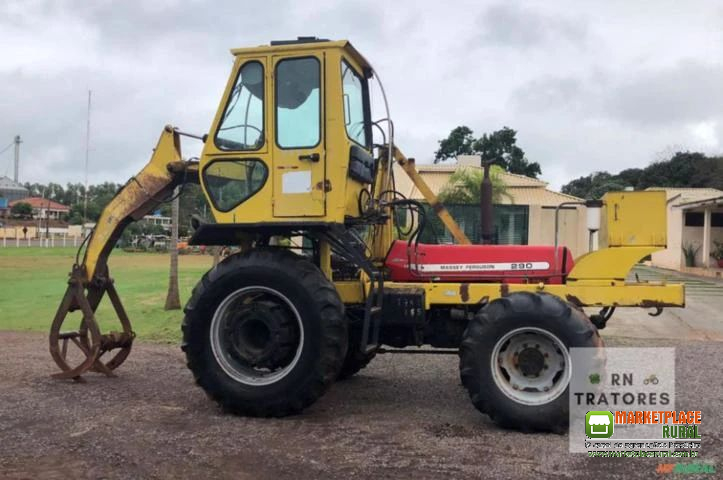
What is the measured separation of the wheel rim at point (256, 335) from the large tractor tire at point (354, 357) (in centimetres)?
76

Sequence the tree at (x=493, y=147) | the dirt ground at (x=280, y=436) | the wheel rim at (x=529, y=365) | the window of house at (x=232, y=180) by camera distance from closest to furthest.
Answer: the dirt ground at (x=280, y=436), the wheel rim at (x=529, y=365), the window of house at (x=232, y=180), the tree at (x=493, y=147)

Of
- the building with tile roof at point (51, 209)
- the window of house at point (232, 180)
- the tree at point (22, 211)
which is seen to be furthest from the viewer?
the building with tile roof at point (51, 209)

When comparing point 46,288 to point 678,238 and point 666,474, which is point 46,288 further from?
point 678,238

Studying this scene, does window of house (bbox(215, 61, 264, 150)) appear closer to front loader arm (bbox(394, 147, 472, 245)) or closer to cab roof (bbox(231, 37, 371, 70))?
cab roof (bbox(231, 37, 371, 70))

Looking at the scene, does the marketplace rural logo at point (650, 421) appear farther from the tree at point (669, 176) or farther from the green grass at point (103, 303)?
the tree at point (669, 176)

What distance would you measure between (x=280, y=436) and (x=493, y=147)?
40625 mm

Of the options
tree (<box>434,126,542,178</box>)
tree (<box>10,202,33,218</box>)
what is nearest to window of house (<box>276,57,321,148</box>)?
tree (<box>434,126,542,178</box>)

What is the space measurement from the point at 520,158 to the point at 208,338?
146 feet

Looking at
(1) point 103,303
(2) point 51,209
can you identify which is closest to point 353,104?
(1) point 103,303

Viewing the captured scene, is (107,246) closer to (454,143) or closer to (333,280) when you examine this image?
(333,280)

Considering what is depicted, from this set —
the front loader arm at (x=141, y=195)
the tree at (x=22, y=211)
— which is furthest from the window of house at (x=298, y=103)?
the tree at (x=22, y=211)

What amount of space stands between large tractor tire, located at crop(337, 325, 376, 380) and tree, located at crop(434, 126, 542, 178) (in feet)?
124

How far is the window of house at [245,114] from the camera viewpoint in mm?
6266

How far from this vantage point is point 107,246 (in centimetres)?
750
